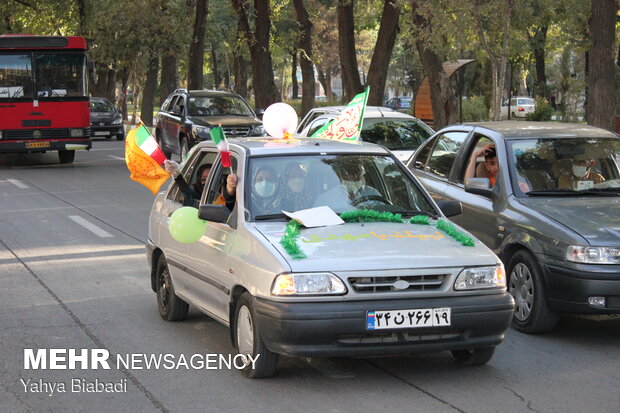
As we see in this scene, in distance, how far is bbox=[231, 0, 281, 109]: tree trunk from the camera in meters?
32.4

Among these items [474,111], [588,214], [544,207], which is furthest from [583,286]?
[474,111]

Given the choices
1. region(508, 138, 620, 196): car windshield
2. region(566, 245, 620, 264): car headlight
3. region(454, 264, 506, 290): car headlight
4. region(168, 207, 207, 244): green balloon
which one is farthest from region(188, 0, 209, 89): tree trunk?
Answer: region(454, 264, 506, 290): car headlight

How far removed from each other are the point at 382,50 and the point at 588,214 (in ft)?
72.5

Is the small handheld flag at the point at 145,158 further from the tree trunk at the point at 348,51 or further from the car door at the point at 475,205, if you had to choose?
the tree trunk at the point at 348,51

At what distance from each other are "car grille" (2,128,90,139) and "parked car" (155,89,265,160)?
2089 mm

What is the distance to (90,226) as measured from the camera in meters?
14.4

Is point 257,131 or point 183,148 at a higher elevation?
point 257,131

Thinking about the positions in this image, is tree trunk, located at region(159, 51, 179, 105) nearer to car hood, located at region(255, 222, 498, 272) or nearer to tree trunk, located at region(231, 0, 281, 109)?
tree trunk, located at region(231, 0, 281, 109)

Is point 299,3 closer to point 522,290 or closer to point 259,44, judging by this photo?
point 259,44

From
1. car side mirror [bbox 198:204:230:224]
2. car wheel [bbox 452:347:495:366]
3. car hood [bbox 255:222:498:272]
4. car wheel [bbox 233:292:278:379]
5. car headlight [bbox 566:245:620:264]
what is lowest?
car wheel [bbox 452:347:495:366]

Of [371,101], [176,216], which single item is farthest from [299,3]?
[176,216]

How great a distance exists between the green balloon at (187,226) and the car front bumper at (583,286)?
8.77 feet

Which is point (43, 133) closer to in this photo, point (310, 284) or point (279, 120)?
point (279, 120)

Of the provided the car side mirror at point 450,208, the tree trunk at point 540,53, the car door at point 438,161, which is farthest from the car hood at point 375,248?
the tree trunk at point 540,53
